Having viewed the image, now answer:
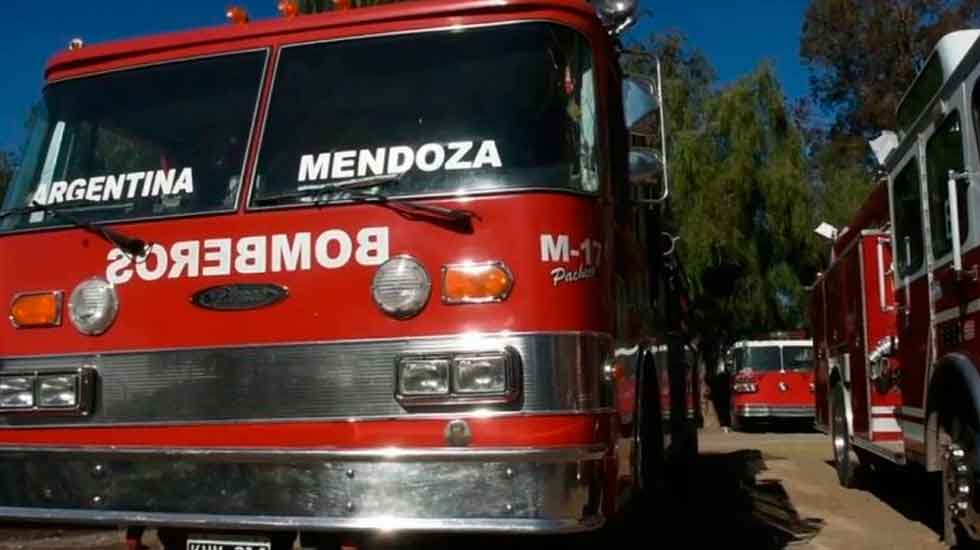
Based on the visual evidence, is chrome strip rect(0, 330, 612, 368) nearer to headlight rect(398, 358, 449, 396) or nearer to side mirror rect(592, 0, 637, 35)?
headlight rect(398, 358, 449, 396)

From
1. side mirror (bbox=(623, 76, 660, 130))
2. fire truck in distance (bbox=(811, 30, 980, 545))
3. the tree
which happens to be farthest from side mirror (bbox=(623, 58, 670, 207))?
the tree

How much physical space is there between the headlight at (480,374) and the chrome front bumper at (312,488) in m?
0.22

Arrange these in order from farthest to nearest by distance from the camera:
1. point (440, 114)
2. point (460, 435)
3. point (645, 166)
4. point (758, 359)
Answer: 1. point (758, 359)
2. point (645, 166)
3. point (440, 114)
4. point (460, 435)

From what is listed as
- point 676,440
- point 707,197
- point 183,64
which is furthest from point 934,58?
point 707,197

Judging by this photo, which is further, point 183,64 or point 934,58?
point 934,58

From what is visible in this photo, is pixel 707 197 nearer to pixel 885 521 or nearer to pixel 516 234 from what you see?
pixel 885 521

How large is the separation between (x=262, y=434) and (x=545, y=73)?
183 centimetres

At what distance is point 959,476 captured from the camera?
6035 mm

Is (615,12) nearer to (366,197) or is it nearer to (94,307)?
(366,197)

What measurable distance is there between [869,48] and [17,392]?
35807 millimetres

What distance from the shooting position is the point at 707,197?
24.3 m

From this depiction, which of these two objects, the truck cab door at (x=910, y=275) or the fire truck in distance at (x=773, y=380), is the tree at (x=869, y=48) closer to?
the fire truck in distance at (x=773, y=380)

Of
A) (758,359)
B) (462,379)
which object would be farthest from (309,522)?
(758,359)

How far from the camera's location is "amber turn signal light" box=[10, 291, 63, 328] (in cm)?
456
